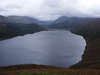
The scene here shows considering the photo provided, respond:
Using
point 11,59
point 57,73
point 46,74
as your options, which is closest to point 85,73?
point 57,73

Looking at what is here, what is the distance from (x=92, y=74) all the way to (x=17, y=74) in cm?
1623

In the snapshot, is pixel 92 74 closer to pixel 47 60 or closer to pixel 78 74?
pixel 78 74

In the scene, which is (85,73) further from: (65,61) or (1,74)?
(65,61)

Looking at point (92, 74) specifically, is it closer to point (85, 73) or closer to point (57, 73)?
point (85, 73)

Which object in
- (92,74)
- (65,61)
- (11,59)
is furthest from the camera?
(11,59)

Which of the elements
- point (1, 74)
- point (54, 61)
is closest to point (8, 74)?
point (1, 74)

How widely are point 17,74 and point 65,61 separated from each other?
52.3 metres

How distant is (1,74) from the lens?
35.8 meters

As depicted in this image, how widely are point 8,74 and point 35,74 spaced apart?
651cm

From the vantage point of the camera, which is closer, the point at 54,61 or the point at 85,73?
the point at 85,73

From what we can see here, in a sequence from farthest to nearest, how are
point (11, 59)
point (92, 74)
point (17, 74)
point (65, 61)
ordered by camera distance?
1. point (11, 59)
2. point (65, 61)
3. point (17, 74)
4. point (92, 74)

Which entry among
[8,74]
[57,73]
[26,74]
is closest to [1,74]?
[8,74]

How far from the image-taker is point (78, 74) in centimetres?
3344

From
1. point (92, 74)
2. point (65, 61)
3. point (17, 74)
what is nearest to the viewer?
point (92, 74)
